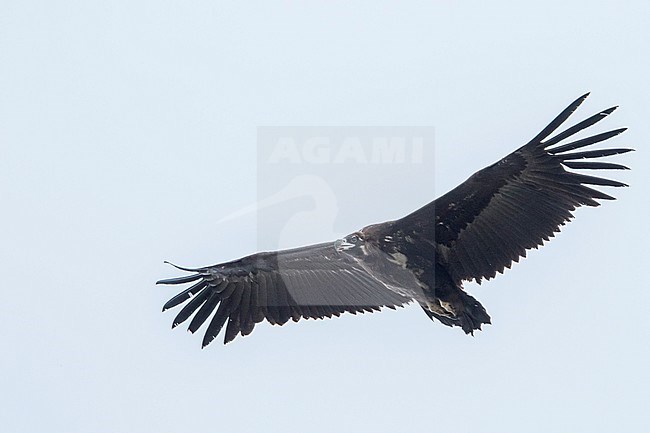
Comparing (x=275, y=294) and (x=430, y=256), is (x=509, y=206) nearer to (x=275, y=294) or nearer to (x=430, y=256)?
(x=430, y=256)

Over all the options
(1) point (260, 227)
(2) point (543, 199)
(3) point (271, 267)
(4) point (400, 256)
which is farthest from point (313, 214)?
(2) point (543, 199)

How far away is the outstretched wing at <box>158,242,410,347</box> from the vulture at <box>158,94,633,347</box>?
0.02 metres

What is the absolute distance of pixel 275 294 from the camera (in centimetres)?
1805

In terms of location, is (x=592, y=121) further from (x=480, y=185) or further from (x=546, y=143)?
(x=480, y=185)

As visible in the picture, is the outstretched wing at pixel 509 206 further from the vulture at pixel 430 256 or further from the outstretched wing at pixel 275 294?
the outstretched wing at pixel 275 294

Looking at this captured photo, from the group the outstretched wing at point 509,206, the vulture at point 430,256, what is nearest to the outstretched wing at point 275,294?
the vulture at point 430,256

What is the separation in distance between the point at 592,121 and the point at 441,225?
2.70m

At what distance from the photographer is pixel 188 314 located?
1780 cm

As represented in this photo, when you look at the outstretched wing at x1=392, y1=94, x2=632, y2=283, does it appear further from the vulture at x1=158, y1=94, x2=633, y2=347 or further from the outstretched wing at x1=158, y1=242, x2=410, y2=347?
the outstretched wing at x1=158, y1=242, x2=410, y2=347

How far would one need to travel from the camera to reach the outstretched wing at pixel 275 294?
17734 millimetres

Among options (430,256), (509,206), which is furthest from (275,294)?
(509,206)

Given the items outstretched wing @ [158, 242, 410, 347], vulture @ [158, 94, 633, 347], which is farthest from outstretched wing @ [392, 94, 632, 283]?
outstretched wing @ [158, 242, 410, 347]

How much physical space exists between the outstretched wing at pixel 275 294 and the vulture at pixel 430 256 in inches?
0.6

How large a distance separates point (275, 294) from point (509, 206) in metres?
4.21
